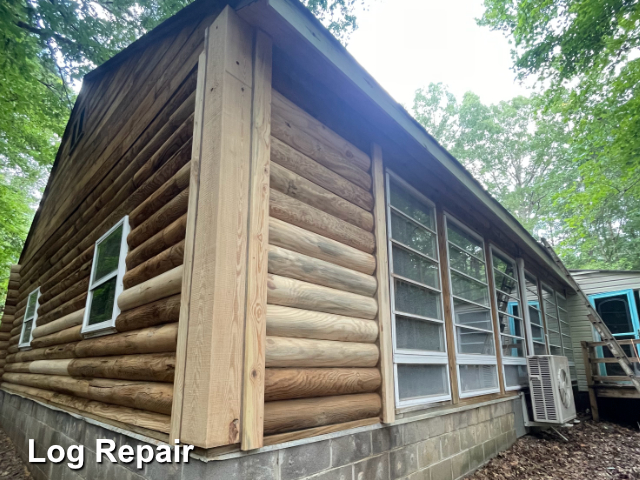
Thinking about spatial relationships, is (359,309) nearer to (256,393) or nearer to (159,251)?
(256,393)

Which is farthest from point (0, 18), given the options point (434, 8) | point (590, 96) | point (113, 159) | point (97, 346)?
point (434, 8)

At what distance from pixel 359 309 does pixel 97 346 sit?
226cm

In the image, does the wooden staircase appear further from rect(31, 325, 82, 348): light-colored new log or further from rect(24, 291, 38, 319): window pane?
rect(24, 291, 38, 319): window pane

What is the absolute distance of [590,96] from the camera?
8.78 m

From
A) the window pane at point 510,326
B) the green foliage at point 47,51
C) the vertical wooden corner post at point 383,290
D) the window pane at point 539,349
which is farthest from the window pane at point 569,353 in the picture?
the green foliage at point 47,51

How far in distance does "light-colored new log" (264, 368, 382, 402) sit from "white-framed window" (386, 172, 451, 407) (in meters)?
0.44

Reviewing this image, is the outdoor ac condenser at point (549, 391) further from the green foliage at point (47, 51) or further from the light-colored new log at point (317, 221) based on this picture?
the green foliage at point (47, 51)

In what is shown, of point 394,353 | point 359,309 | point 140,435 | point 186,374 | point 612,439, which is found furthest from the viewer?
point 612,439

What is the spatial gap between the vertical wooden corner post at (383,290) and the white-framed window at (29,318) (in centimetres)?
588

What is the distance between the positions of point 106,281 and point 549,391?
5.70 meters

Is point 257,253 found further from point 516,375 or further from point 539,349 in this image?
point 539,349

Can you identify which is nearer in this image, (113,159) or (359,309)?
(359,309)

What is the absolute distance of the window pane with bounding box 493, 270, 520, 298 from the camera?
6.02m

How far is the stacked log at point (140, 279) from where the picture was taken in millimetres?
2369
